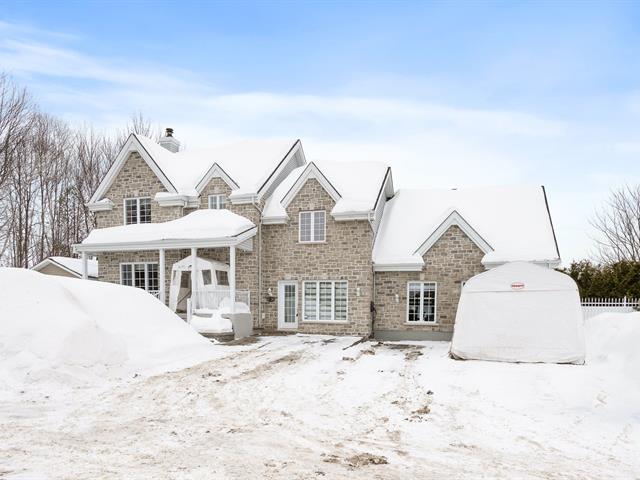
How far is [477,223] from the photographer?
20406 millimetres

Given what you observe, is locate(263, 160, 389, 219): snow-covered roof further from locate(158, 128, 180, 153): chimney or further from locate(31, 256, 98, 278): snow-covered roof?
locate(31, 256, 98, 278): snow-covered roof

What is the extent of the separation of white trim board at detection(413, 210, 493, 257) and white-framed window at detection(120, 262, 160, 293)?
11.6m

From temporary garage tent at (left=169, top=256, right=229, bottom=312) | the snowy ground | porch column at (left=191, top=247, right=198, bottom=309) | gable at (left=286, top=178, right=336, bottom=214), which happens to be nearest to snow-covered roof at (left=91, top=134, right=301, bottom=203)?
gable at (left=286, top=178, right=336, bottom=214)

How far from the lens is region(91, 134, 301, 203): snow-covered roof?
21672 mm

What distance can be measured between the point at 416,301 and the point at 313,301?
4.30 metres

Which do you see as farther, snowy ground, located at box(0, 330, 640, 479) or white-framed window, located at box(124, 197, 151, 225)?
white-framed window, located at box(124, 197, 151, 225)

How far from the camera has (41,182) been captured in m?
33.1

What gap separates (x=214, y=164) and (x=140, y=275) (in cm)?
618

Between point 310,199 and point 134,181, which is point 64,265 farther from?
point 310,199

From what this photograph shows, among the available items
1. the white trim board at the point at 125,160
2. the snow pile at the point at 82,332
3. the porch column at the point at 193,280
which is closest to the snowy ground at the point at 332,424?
the snow pile at the point at 82,332

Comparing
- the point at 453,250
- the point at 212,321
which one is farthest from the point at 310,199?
the point at 212,321

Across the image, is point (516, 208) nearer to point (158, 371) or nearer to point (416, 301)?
point (416, 301)

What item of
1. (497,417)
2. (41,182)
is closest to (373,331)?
(497,417)

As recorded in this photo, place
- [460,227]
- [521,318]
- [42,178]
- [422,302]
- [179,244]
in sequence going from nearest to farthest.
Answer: [521,318] < [179,244] < [460,227] < [422,302] < [42,178]
